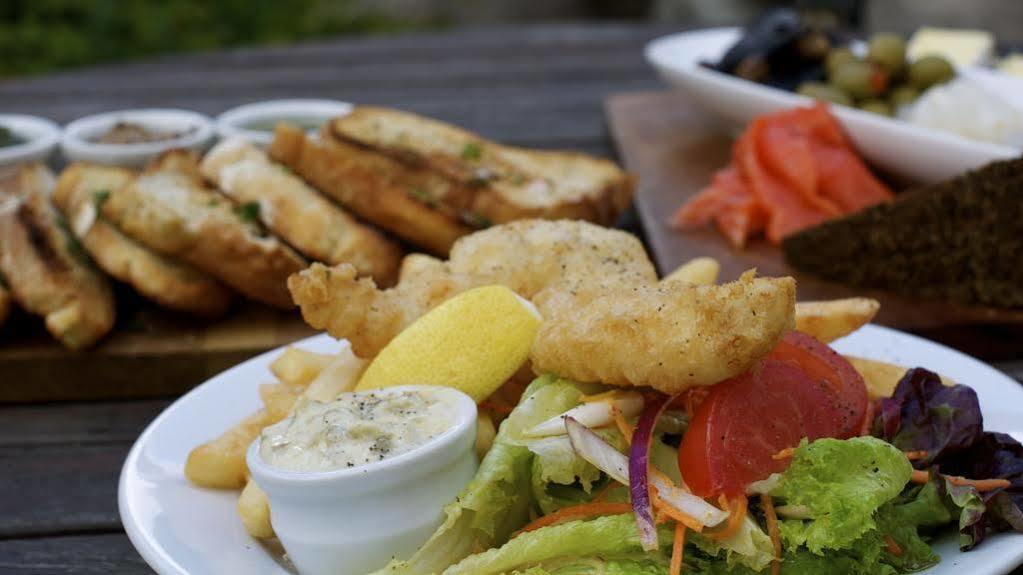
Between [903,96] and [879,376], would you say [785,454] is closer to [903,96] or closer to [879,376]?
[879,376]

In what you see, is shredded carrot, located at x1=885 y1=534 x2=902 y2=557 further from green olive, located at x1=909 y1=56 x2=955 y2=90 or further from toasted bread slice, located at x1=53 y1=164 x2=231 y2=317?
green olive, located at x1=909 y1=56 x2=955 y2=90

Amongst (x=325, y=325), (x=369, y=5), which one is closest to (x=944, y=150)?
(x=325, y=325)

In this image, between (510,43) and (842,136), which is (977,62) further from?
(510,43)

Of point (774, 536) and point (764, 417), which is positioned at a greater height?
point (764, 417)

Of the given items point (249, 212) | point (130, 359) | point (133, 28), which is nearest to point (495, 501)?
point (130, 359)

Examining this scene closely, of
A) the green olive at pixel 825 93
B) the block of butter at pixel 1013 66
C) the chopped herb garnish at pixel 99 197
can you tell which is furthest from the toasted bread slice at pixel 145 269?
the block of butter at pixel 1013 66
